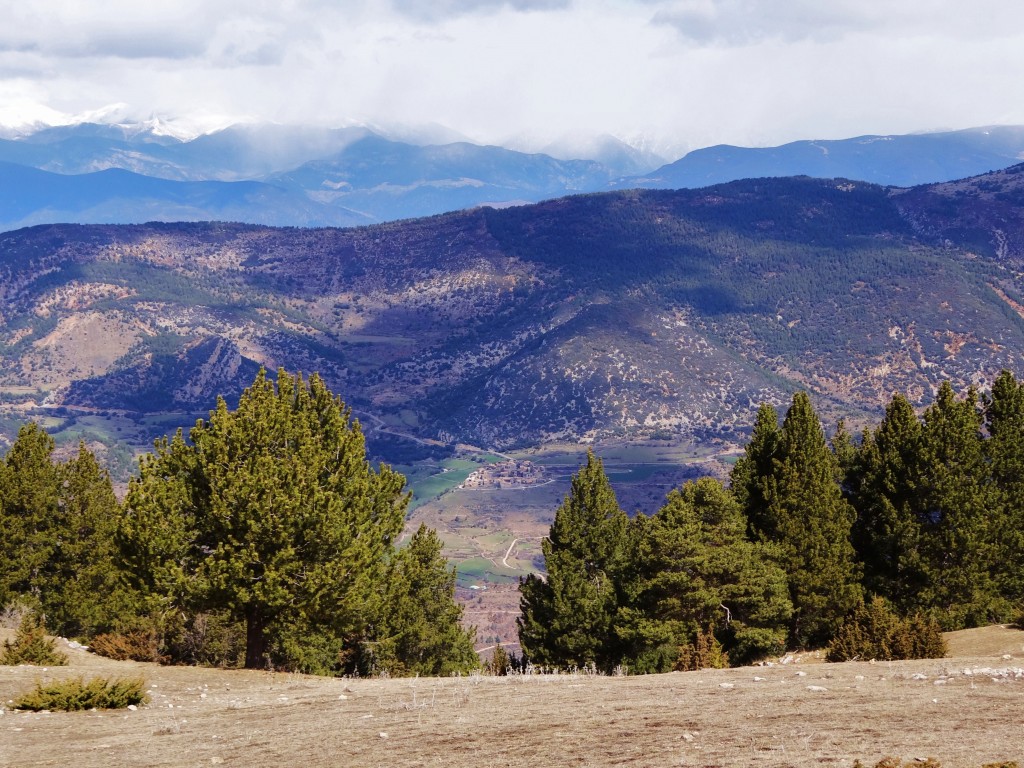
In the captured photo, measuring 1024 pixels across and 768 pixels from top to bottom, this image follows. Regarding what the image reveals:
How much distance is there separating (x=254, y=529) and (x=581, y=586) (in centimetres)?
2222

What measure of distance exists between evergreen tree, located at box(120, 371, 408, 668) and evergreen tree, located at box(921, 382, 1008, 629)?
24.4 meters

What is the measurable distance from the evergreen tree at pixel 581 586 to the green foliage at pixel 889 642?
14.7 meters

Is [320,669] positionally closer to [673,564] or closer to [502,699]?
[673,564]

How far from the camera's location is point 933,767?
13.2 m

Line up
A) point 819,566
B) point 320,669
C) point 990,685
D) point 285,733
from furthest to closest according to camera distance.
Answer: point 819,566 < point 320,669 < point 990,685 < point 285,733

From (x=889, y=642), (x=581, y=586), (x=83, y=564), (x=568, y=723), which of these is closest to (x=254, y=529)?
(x=568, y=723)

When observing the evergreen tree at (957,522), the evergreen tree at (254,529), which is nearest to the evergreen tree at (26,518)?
the evergreen tree at (254,529)

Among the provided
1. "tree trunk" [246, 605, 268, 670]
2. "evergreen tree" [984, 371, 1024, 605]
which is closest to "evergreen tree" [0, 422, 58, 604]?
"tree trunk" [246, 605, 268, 670]

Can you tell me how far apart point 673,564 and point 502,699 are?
719 inches

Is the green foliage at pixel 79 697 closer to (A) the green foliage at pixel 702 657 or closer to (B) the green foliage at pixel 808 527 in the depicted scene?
(A) the green foliage at pixel 702 657

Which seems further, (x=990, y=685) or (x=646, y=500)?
(x=646, y=500)

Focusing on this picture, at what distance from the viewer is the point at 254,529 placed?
28.2 metres

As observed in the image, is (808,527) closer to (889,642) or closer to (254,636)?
(889,642)

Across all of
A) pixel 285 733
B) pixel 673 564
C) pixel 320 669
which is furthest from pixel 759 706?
pixel 320 669
